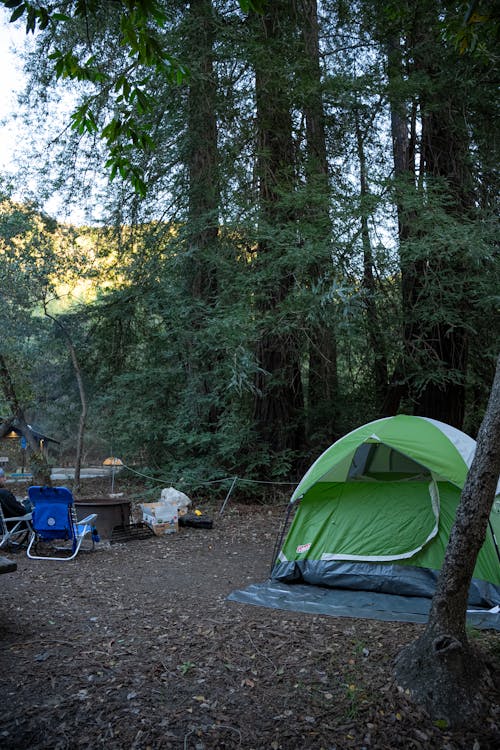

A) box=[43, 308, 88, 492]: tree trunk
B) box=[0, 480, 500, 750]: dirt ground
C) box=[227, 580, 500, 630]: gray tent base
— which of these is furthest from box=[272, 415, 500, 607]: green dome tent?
box=[43, 308, 88, 492]: tree trunk

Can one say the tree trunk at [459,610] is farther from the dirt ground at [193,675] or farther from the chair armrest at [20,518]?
the chair armrest at [20,518]

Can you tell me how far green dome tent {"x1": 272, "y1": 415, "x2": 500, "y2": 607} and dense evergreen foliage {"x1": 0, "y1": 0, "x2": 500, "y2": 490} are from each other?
7.50 ft

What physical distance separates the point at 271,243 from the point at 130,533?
4.38m

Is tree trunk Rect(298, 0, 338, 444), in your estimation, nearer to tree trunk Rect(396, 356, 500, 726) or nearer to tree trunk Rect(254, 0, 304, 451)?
tree trunk Rect(254, 0, 304, 451)

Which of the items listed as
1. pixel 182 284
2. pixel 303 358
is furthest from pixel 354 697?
pixel 182 284

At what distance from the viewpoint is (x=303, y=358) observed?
10.4 m

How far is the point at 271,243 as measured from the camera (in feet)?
28.8

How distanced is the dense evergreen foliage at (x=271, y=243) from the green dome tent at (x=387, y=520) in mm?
2286

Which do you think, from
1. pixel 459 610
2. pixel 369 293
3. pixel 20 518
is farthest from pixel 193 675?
pixel 369 293

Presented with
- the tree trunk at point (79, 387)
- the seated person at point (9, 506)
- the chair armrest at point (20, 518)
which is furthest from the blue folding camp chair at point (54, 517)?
the tree trunk at point (79, 387)

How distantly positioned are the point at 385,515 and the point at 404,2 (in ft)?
22.9

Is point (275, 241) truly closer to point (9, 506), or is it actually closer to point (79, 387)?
point (9, 506)

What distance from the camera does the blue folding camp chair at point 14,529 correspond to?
22.8 ft

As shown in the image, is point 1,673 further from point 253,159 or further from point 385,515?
point 253,159
